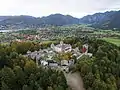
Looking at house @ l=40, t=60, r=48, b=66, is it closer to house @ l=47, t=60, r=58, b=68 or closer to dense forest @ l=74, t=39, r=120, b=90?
house @ l=47, t=60, r=58, b=68

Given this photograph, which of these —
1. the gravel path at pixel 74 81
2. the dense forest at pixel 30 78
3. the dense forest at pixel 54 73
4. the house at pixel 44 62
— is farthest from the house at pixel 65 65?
the dense forest at pixel 30 78

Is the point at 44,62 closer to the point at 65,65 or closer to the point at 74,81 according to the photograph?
the point at 65,65

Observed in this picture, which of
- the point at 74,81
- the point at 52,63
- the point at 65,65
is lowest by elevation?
the point at 74,81

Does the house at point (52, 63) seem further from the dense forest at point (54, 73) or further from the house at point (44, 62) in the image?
the dense forest at point (54, 73)

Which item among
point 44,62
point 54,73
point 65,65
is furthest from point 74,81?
point 44,62

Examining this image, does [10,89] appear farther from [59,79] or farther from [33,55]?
[33,55]

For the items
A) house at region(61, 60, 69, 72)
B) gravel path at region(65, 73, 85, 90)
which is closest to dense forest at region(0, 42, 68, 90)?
gravel path at region(65, 73, 85, 90)

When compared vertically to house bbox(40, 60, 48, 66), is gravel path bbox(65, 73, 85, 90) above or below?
below
